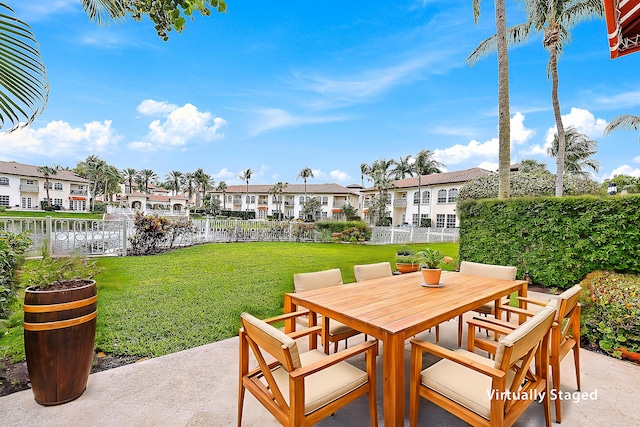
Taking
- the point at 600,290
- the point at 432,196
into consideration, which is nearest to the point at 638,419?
the point at 600,290

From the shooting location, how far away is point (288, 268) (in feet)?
25.2

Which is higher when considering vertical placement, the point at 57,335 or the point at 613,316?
the point at 57,335

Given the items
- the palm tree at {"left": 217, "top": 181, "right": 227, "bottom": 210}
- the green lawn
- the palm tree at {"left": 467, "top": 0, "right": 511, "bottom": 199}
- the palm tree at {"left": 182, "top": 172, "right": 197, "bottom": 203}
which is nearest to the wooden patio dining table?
the green lawn

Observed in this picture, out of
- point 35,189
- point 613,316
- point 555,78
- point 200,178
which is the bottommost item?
point 613,316

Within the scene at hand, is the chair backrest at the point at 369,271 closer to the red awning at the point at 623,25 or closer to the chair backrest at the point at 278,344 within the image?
the chair backrest at the point at 278,344

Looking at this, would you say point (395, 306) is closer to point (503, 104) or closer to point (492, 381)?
point (492, 381)

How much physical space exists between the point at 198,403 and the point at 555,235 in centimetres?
648

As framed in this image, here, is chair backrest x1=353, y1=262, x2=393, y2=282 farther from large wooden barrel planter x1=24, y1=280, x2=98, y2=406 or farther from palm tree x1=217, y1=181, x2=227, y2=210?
palm tree x1=217, y1=181, x2=227, y2=210

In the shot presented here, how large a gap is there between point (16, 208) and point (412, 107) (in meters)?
40.8

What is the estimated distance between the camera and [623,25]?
5.98 ft

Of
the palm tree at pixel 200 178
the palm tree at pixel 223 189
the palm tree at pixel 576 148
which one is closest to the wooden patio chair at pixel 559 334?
the palm tree at pixel 576 148

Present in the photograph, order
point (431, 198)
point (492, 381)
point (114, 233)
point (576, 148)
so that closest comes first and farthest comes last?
point (492, 381), point (114, 233), point (576, 148), point (431, 198)

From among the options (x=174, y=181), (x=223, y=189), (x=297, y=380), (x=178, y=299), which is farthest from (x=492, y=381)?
(x=174, y=181)

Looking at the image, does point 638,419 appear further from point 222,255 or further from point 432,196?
point 432,196
